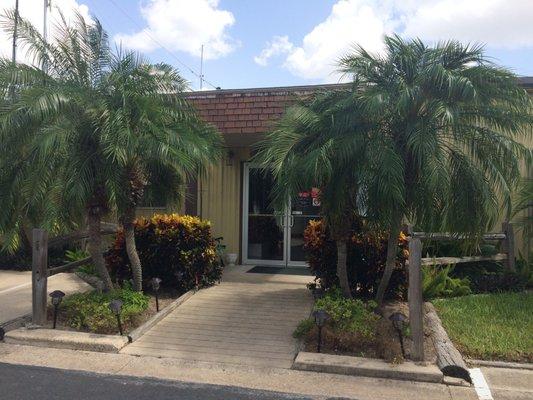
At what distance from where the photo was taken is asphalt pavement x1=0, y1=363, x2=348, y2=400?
4.72 meters

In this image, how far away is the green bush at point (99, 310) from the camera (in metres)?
6.52

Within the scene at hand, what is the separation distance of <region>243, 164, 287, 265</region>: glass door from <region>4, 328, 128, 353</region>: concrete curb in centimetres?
524

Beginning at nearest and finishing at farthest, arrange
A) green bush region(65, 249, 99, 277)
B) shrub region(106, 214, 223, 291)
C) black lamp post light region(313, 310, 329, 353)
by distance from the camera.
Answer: black lamp post light region(313, 310, 329, 353)
shrub region(106, 214, 223, 291)
green bush region(65, 249, 99, 277)

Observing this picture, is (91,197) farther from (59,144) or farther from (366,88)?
(366,88)

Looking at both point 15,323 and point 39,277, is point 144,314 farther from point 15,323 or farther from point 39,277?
point 15,323

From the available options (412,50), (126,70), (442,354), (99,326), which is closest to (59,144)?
(126,70)

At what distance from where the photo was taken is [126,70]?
702 centimetres

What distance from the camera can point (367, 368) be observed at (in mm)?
5344

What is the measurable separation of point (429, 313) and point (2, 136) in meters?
5.96

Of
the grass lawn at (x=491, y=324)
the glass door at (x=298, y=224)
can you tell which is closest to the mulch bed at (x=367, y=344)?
the grass lawn at (x=491, y=324)

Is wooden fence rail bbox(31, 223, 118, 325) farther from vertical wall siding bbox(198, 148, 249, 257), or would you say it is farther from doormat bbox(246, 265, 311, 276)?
vertical wall siding bbox(198, 148, 249, 257)

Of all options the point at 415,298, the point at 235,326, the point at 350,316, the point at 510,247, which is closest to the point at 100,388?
the point at 235,326

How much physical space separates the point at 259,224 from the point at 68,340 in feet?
18.5

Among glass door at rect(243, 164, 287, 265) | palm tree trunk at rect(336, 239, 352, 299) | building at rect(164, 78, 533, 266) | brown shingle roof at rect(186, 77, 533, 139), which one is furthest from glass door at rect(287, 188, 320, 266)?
palm tree trunk at rect(336, 239, 352, 299)
